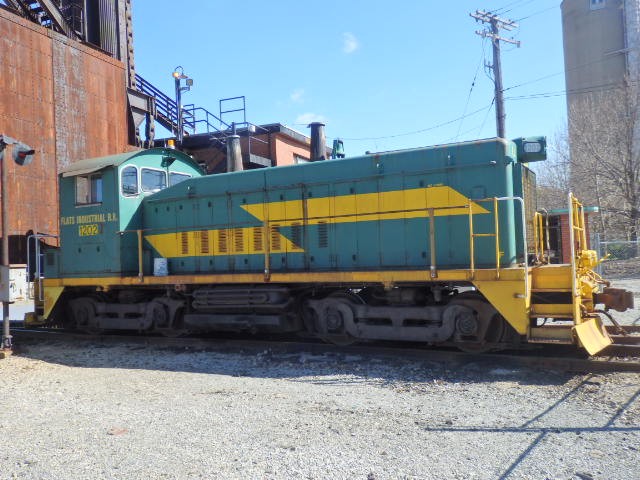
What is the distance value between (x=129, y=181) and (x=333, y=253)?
4.06 m

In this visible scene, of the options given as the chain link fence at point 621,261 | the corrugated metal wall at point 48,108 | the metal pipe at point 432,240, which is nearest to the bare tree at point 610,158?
the chain link fence at point 621,261

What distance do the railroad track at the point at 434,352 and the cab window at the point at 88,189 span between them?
253cm

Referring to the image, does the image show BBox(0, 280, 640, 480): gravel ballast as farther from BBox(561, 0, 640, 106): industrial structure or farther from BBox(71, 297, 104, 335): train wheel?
BBox(561, 0, 640, 106): industrial structure

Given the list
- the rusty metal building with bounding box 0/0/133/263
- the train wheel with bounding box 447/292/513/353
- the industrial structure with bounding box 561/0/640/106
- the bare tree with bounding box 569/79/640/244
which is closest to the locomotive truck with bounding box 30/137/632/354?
the train wheel with bounding box 447/292/513/353

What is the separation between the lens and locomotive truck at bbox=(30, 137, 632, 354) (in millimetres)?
6992

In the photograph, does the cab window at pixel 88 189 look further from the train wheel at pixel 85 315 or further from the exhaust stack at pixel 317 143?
the exhaust stack at pixel 317 143

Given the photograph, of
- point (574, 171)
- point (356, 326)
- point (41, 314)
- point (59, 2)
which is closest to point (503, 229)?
point (356, 326)

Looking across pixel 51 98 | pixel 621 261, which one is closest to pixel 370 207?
pixel 51 98

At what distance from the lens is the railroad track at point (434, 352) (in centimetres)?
643

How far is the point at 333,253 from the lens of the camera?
8.38 meters

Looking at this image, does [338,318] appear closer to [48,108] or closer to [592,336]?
[592,336]

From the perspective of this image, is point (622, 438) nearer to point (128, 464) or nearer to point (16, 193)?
point (128, 464)

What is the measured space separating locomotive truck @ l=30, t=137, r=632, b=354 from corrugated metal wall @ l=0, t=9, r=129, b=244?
763 centimetres

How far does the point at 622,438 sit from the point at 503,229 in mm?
3351
